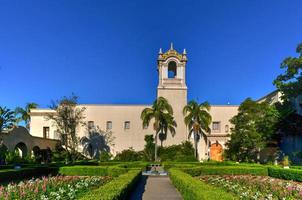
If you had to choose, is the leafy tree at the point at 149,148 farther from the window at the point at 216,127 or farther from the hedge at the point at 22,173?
the hedge at the point at 22,173

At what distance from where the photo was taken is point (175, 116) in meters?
40.5

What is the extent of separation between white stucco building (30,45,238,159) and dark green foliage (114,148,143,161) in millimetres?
1360

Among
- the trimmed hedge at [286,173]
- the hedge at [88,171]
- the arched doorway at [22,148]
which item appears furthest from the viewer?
→ the arched doorway at [22,148]

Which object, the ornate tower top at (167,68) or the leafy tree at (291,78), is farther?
the ornate tower top at (167,68)

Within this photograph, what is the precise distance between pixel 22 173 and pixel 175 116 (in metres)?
23.2

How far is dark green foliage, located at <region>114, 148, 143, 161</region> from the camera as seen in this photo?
38625 millimetres

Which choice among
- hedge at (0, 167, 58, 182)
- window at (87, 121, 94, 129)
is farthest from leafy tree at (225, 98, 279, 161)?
hedge at (0, 167, 58, 182)

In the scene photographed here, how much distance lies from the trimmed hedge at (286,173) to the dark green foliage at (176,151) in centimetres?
1449

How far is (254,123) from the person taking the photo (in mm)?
33031

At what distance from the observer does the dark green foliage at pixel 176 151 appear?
37.3 m

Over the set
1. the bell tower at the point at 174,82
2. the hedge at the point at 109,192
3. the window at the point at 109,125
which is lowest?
the hedge at the point at 109,192

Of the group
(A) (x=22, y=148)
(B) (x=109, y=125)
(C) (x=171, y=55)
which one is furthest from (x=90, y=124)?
(C) (x=171, y=55)

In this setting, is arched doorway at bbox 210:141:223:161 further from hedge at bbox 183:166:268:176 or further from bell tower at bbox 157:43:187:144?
hedge at bbox 183:166:268:176

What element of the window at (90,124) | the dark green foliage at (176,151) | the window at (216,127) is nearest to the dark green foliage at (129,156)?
the dark green foliage at (176,151)
